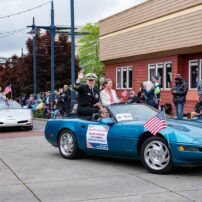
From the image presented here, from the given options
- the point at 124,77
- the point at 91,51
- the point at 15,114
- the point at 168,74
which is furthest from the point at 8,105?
the point at 91,51

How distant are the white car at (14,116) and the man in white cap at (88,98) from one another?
23.8 ft

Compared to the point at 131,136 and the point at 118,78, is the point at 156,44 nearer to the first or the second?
the point at 118,78

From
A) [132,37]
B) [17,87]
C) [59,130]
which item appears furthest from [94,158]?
[17,87]

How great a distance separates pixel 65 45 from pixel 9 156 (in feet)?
105

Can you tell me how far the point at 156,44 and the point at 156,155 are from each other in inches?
585

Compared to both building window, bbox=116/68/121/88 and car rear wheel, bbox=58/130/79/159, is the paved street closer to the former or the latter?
car rear wheel, bbox=58/130/79/159

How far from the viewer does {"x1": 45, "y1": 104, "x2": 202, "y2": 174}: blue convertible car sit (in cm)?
723

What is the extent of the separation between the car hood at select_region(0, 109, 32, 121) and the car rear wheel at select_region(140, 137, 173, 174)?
32.4 ft

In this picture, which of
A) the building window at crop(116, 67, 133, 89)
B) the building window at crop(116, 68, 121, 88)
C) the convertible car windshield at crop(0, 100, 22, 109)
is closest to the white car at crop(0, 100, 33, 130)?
the convertible car windshield at crop(0, 100, 22, 109)

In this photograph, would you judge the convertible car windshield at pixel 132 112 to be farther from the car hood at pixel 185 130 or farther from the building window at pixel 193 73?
the building window at pixel 193 73

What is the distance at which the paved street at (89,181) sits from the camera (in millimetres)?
6084

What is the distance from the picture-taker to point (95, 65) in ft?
184

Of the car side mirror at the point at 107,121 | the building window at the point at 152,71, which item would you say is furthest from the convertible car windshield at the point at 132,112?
the building window at the point at 152,71

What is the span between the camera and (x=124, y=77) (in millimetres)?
26922
